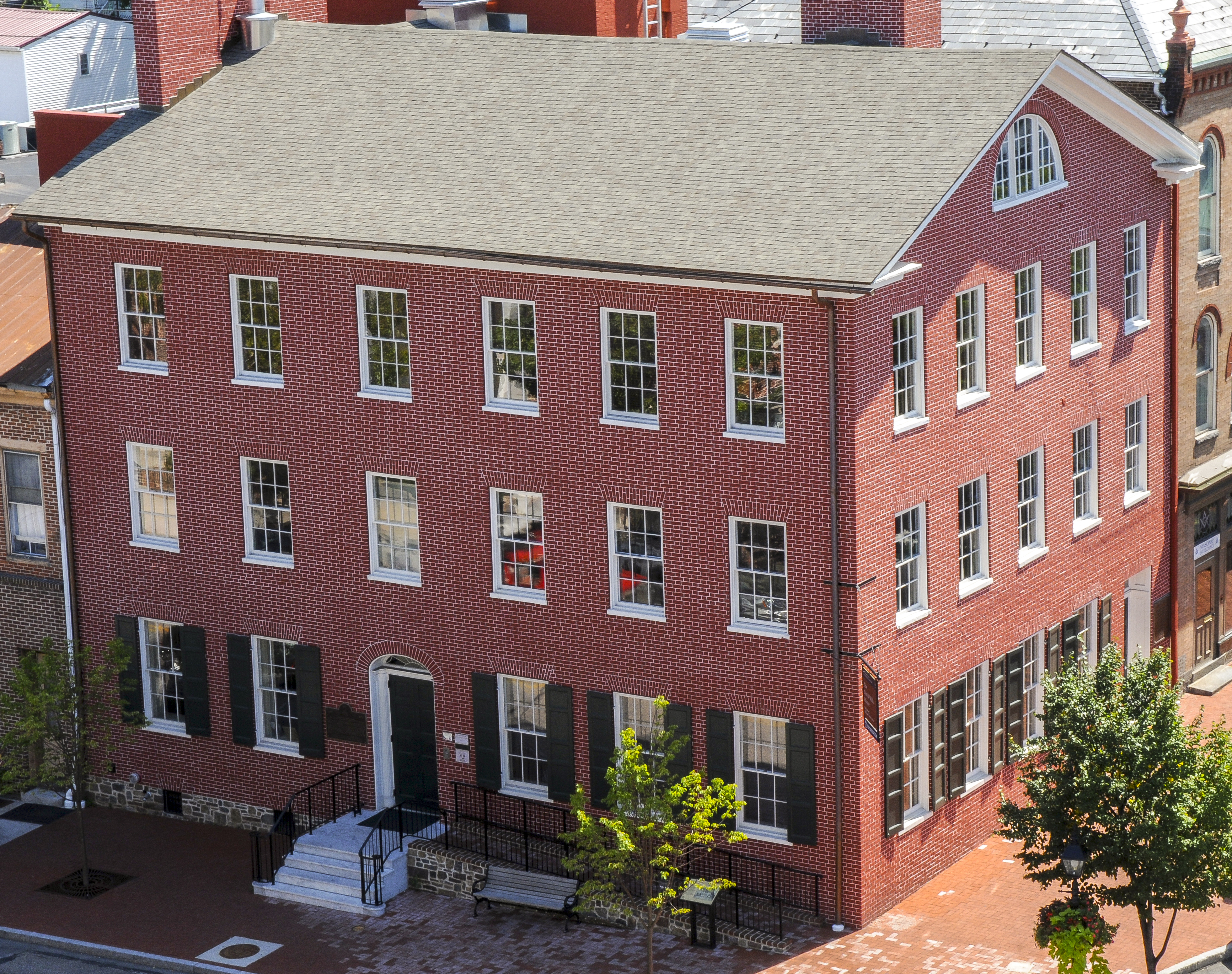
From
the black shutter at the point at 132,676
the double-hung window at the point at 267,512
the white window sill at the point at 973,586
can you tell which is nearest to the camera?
the white window sill at the point at 973,586

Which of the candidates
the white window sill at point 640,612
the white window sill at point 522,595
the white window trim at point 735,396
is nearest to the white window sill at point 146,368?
the white window sill at point 522,595

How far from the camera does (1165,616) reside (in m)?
40.6

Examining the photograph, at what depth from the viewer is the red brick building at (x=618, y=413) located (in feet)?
102

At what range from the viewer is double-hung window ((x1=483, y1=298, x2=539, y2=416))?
3272cm

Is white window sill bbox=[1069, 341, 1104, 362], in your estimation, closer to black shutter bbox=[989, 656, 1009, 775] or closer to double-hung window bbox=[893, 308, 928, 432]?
double-hung window bbox=[893, 308, 928, 432]

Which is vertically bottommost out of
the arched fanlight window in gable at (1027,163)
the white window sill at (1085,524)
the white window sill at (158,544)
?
the white window sill at (1085,524)

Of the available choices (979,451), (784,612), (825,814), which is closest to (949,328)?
(979,451)

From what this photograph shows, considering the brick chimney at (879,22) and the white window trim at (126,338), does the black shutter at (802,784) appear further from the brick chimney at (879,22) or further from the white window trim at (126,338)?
the white window trim at (126,338)

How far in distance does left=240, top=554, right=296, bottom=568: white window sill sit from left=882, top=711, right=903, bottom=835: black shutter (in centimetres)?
1057

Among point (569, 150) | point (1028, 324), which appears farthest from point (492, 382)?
point (1028, 324)

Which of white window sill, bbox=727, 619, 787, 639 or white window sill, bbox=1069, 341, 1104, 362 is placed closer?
white window sill, bbox=727, 619, 787, 639

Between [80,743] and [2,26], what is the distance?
6305 cm

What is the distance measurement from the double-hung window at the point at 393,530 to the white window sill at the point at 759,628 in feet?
19.1

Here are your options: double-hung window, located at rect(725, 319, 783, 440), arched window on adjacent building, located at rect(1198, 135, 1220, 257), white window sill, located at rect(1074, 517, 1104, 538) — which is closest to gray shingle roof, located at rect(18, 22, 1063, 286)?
double-hung window, located at rect(725, 319, 783, 440)
